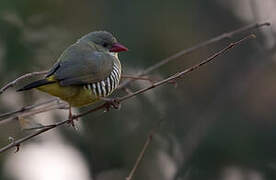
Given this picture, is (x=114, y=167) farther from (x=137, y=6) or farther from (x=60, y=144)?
(x=137, y=6)

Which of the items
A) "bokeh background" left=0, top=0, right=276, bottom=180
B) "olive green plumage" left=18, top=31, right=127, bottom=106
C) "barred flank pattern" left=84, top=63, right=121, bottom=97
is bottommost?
"bokeh background" left=0, top=0, right=276, bottom=180

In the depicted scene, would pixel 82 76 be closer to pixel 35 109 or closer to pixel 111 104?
pixel 111 104

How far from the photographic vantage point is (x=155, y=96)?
9102 mm

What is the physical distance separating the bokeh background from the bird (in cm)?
265

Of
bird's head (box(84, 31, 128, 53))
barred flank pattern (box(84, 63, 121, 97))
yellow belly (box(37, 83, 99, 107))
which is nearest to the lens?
yellow belly (box(37, 83, 99, 107))

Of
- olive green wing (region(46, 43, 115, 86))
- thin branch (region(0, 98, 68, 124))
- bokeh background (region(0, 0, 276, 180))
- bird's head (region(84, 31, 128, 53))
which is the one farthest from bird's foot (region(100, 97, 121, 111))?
bokeh background (region(0, 0, 276, 180))

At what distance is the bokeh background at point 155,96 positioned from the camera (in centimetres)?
879

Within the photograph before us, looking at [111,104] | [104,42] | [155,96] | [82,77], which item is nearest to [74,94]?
[82,77]

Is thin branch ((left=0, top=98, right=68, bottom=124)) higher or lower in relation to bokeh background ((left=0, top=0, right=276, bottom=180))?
higher

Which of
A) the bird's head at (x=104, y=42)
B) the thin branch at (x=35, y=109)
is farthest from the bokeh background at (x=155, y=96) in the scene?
the thin branch at (x=35, y=109)

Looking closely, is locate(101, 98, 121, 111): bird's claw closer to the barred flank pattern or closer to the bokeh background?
the barred flank pattern

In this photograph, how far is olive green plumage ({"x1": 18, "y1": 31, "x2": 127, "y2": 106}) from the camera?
16.6 ft

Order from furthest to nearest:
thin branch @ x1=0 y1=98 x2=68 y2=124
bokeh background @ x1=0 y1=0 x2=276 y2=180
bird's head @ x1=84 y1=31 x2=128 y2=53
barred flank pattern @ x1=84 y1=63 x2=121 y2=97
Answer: bokeh background @ x1=0 y1=0 x2=276 y2=180, bird's head @ x1=84 y1=31 x2=128 y2=53, barred flank pattern @ x1=84 y1=63 x2=121 y2=97, thin branch @ x1=0 y1=98 x2=68 y2=124

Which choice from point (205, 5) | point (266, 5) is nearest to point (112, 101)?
point (266, 5)
